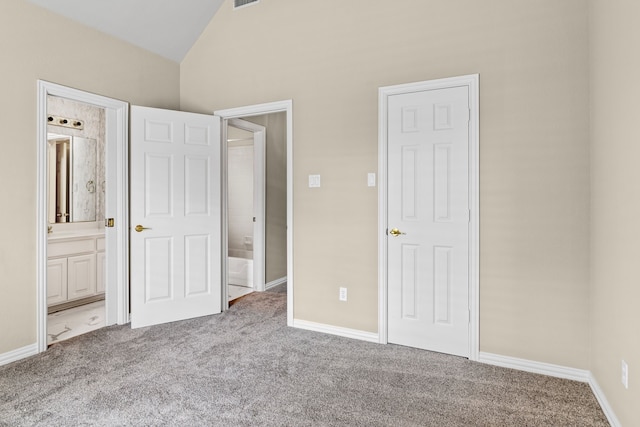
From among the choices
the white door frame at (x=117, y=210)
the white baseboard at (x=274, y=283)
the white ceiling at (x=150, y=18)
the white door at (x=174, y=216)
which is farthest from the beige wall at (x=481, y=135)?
the white baseboard at (x=274, y=283)

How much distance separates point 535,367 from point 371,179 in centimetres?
177

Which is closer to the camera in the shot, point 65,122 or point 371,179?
point 371,179

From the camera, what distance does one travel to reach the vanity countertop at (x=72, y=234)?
13.1ft

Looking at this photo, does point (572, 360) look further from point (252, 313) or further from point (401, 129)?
point (252, 313)

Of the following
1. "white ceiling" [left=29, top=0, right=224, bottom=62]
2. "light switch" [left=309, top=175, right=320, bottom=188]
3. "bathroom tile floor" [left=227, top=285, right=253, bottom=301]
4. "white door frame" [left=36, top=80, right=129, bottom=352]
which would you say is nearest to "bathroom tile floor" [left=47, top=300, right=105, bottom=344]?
"white door frame" [left=36, top=80, right=129, bottom=352]

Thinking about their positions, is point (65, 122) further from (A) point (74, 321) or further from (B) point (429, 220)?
(B) point (429, 220)

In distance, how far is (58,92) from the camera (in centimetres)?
304

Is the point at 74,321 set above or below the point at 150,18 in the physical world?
below

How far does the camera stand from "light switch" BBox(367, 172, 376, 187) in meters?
3.10

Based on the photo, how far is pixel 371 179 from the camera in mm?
3107

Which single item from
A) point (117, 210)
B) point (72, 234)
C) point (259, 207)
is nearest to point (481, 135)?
point (259, 207)

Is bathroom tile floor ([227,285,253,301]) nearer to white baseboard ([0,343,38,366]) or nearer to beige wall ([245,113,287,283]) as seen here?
beige wall ([245,113,287,283])

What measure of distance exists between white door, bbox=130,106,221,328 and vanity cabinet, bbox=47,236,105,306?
1.18m

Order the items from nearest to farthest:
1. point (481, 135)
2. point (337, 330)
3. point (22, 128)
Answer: point (481, 135) → point (22, 128) → point (337, 330)
